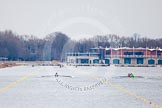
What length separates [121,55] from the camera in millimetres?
130625

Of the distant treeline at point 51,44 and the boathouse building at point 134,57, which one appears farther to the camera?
the distant treeline at point 51,44

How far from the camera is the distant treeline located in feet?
509

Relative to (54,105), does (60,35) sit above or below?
above

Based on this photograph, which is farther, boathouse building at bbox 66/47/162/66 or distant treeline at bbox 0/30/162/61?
distant treeline at bbox 0/30/162/61

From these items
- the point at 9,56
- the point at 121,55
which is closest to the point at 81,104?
the point at 121,55

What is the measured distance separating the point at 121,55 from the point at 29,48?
180 feet

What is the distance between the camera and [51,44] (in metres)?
160

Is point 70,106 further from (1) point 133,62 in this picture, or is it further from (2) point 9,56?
(2) point 9,56

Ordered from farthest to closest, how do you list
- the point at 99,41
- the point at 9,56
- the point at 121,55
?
the point at 99,41 < the point at 9,56 < the point at 121,55

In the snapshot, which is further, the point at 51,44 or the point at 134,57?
the point at 51,44

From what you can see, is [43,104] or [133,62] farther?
[133,62]

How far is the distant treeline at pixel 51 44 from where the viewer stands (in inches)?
6102

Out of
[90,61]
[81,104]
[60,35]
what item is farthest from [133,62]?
[81,104]

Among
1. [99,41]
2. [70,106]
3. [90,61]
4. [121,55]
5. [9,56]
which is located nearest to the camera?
[70,106]
